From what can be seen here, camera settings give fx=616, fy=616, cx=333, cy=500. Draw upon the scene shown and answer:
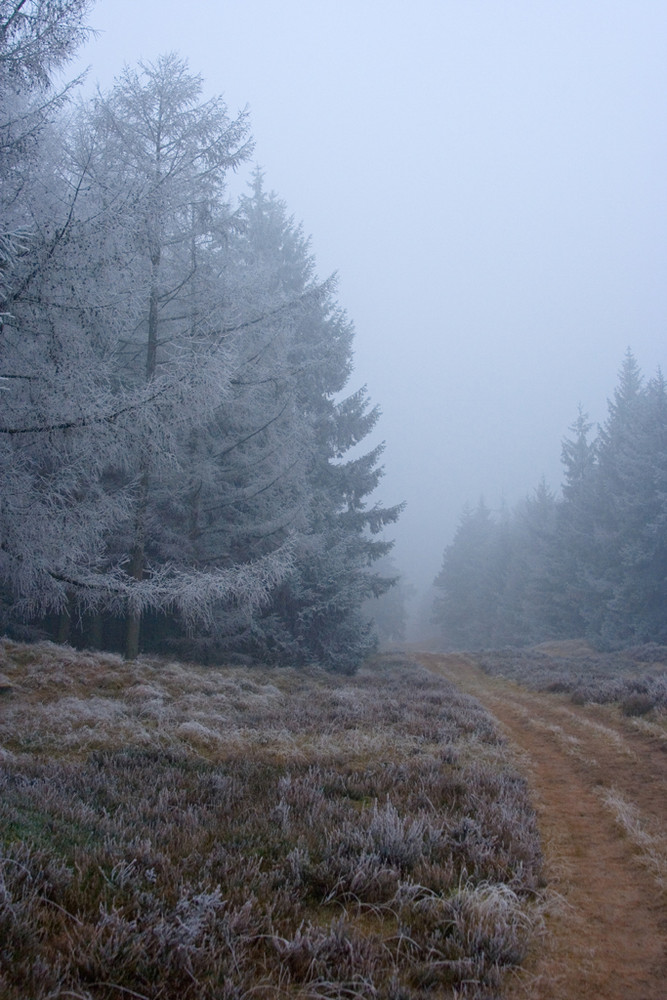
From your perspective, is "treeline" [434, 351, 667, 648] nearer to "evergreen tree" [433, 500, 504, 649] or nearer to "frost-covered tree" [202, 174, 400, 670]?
"evergreen tree" [433, 500, 504, 649]

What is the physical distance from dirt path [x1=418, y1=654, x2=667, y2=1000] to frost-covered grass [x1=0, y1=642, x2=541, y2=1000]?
0.23 m

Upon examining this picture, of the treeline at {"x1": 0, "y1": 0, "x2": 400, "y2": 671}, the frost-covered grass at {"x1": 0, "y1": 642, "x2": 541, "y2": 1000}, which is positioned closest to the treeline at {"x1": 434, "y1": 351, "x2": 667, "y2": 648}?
the treeline at {"x1": 0, "y1": 0, "x2": 400, "y2": 671}

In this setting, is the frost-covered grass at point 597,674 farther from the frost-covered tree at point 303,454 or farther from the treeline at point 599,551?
the frost-covered tree at point 303,454

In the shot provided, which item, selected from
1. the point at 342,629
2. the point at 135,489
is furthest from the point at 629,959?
the point at 342,629

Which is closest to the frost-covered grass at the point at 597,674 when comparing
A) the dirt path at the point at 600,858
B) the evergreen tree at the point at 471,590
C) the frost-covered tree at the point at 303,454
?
the dirt path at the point at 600,858

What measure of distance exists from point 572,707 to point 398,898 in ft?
35.8

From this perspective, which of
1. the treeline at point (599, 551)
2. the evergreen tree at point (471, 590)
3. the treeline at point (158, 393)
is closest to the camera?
the treeline at point (158, 393)

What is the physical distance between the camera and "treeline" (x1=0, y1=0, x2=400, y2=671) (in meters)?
9.45

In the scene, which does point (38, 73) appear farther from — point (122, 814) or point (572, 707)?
point (572, 707)

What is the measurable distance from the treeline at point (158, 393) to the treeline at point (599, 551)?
13916 millimetres

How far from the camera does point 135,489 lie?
1548 cm

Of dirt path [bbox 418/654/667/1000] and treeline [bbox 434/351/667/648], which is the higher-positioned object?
treeline [bbox 434/351/667/648]

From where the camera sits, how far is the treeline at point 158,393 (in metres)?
9.45

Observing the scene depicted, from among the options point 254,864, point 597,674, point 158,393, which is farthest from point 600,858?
point 597,674
